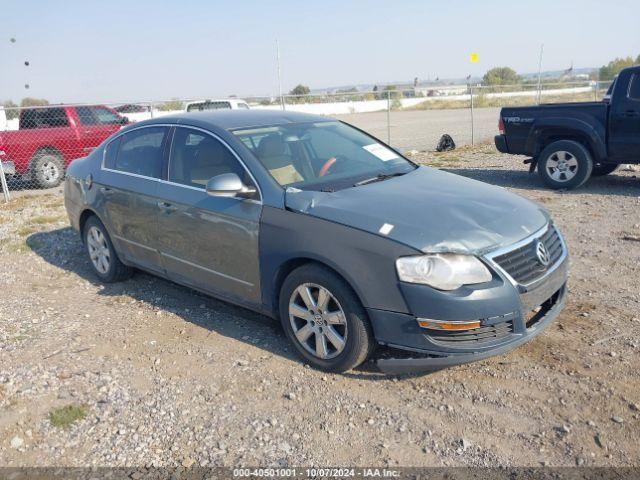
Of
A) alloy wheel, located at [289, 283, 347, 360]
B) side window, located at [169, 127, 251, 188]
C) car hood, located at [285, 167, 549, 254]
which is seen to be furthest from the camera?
side window, located at [169, 127, 251, 188]

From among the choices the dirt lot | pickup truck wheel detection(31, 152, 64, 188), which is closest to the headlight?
the dirt lot

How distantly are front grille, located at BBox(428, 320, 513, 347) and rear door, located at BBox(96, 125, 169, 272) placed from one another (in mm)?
2685

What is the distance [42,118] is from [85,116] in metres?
0.87

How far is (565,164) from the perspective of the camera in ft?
29.9

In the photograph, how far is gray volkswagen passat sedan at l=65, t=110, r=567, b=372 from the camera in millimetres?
3305

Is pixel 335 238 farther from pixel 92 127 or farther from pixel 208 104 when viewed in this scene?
pixel 208 104

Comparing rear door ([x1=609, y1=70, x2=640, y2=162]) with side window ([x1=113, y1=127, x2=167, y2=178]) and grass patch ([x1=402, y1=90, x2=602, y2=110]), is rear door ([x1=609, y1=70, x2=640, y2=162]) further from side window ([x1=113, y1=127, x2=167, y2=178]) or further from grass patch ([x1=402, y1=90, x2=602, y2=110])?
grass patch ([x1=402, y1=90, x2=602, y2=110])

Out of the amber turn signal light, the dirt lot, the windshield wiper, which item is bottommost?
the dirt lot

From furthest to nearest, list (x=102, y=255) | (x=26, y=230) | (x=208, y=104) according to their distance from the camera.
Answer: (x=208, y=104) → (x=26, y=230) → (x=102, y=255)

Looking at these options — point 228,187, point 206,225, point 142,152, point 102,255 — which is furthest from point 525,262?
point 102,255

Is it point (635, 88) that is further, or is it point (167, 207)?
point (635, 88)

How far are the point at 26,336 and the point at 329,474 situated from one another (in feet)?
10.2

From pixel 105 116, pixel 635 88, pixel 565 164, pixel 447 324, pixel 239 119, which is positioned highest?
pixel 239 119

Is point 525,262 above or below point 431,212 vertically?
below
